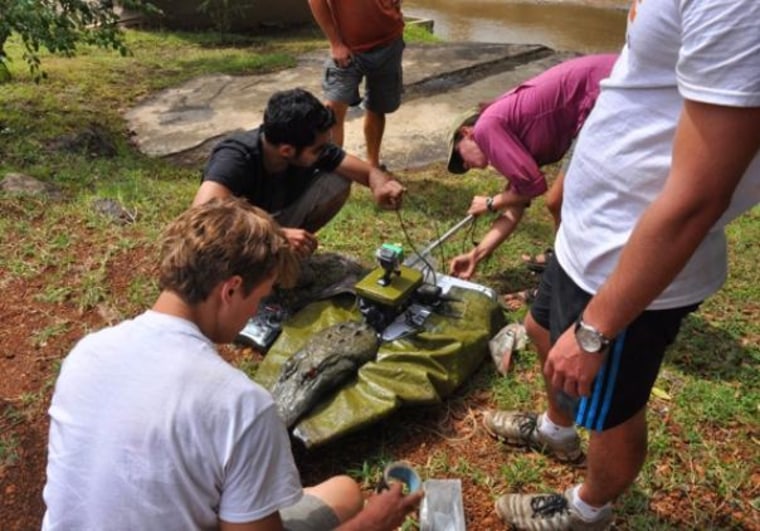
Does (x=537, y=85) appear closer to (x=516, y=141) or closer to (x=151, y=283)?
(x=516, y=141)

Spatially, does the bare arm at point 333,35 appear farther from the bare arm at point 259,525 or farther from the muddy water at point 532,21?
the muddy water at point 532,21

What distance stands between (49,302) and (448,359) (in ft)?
6.33

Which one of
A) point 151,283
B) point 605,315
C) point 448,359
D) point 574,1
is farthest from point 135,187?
point 574,1

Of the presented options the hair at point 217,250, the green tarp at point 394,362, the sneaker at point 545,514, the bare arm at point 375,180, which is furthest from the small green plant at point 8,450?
the bare arm at point 375,180

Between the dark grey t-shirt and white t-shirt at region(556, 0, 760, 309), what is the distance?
5.26 feet

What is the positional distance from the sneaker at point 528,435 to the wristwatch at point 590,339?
3.52 feet

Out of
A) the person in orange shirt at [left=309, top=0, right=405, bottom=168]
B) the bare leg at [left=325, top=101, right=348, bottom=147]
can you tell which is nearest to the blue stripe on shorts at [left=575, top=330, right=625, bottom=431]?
the person in orange shirt at [left=309, top=0, right=405, bottom=168]

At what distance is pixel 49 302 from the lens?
127 inches

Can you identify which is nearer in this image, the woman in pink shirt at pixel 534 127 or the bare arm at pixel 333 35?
the woman in pink shirt at pixel 534 127

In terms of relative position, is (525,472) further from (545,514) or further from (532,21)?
(532,21)

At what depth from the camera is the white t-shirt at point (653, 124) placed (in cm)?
107

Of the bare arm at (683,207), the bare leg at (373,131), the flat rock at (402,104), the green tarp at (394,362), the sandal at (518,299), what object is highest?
the bare arm at (683,207)

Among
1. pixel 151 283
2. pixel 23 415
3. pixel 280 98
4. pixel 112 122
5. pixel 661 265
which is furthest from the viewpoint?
pixel 112 122

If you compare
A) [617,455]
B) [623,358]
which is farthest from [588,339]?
[617,455]
